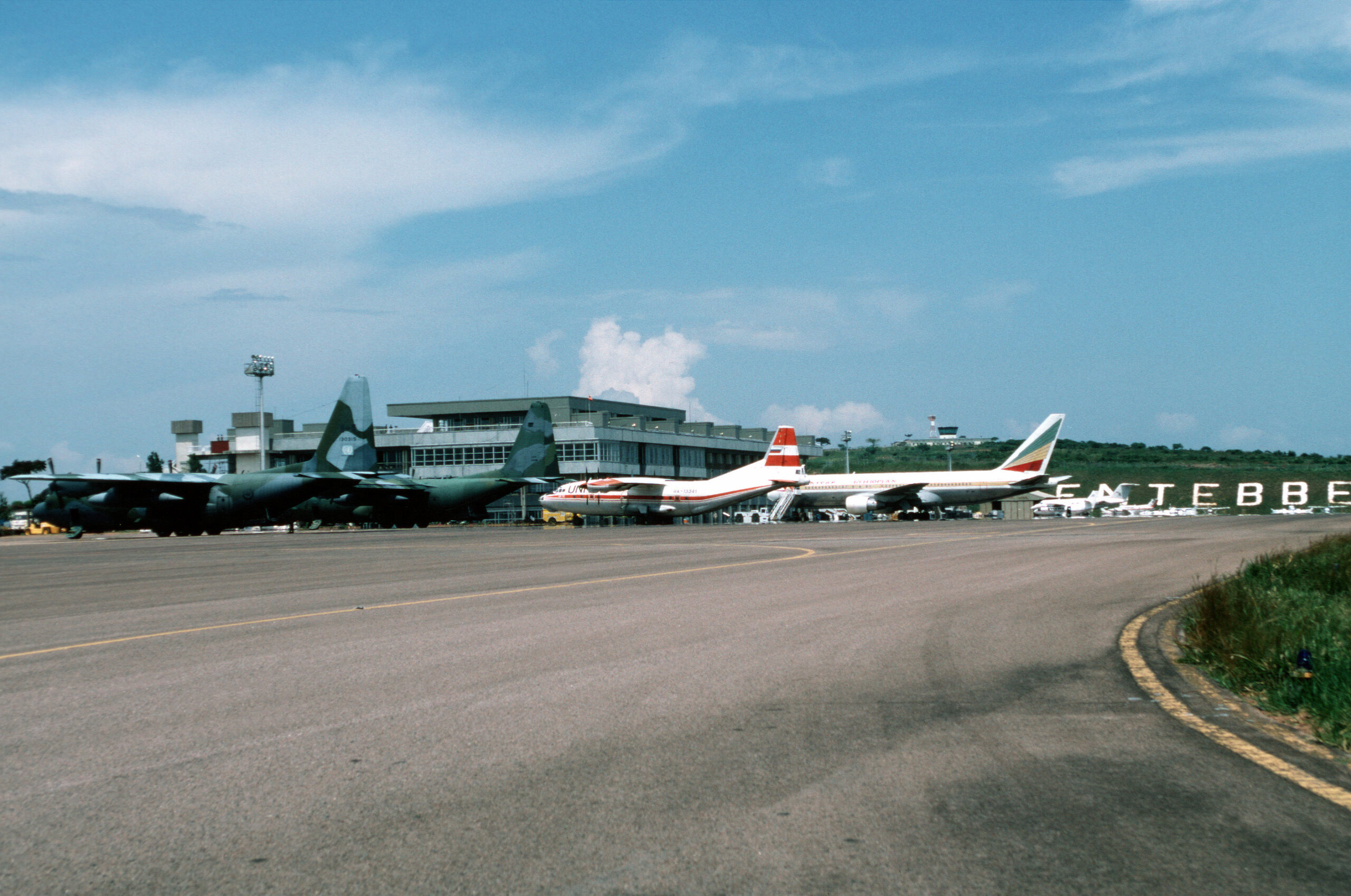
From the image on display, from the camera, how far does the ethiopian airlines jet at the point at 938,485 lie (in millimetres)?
74875

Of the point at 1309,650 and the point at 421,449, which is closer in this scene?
the point at 1309,650

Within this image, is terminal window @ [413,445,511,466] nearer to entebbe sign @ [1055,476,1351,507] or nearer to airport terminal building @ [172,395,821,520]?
airport terminal building @ [172,395,821,520]

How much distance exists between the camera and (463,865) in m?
4.48

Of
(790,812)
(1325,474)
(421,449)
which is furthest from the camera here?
(1325,474)

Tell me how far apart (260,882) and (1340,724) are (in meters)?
6.62

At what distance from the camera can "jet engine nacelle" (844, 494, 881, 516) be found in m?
78.0

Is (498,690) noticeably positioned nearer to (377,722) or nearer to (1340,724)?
(377,722)

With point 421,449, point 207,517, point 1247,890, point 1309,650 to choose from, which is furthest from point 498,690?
point 421,449

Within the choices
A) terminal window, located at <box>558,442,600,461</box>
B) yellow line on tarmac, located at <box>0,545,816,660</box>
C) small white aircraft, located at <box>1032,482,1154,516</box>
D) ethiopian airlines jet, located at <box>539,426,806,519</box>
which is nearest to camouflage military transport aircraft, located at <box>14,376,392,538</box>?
ethiopian airlines jet, located at <box>539,426,806,519</box>

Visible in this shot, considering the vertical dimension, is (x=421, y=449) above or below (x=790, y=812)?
above

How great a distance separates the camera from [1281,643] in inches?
379

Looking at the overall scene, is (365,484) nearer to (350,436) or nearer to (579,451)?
(350,436)

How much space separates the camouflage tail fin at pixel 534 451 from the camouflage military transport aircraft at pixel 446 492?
33mm

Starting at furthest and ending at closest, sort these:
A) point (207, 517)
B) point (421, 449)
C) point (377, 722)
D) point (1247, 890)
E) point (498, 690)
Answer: point (421, 449)
point (207, 517)
point (498, 690)
point (377, 722)
point (1247, 890)
